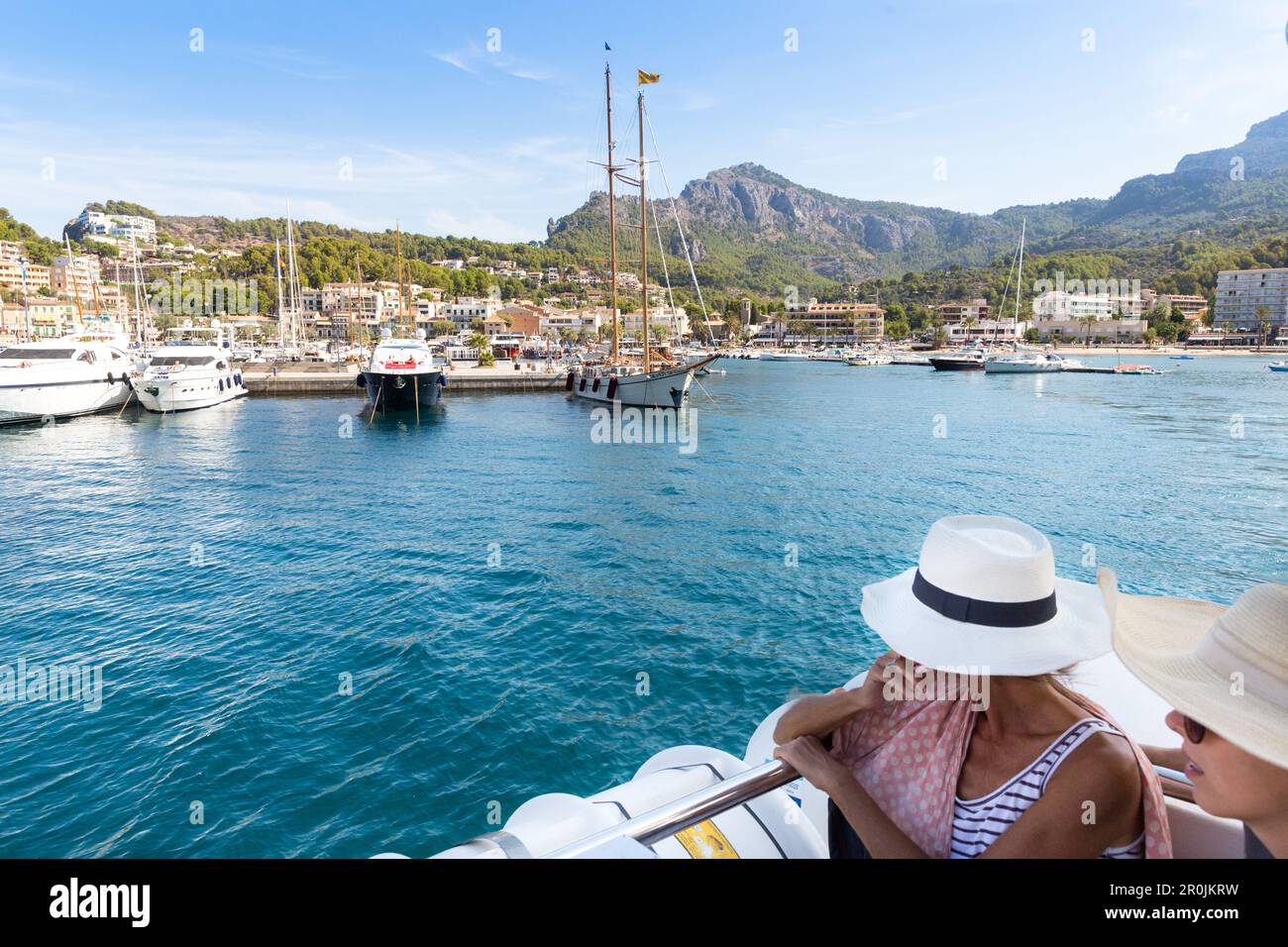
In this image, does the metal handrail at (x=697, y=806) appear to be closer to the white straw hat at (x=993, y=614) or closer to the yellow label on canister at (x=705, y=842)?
the yellow label on canister at (x=705, y=842)

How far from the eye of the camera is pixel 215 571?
46.5 feet

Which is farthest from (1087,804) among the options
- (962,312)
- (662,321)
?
(962,312)

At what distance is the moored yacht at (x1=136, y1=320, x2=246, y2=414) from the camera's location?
39.6 meters

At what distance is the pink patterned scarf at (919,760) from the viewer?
201cm

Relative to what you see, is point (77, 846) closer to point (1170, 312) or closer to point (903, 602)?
point (903, 602)

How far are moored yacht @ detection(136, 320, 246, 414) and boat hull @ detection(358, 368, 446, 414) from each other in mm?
9457

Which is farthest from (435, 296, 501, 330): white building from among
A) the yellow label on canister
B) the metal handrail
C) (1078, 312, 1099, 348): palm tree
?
the metal handrail

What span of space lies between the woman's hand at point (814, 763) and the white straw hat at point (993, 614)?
1.36 ft

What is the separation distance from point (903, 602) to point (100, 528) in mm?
20333

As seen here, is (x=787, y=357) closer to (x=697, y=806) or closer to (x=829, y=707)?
(x=697, y=806)

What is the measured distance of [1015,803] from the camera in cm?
189

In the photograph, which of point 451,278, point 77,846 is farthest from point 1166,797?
point 451,278
